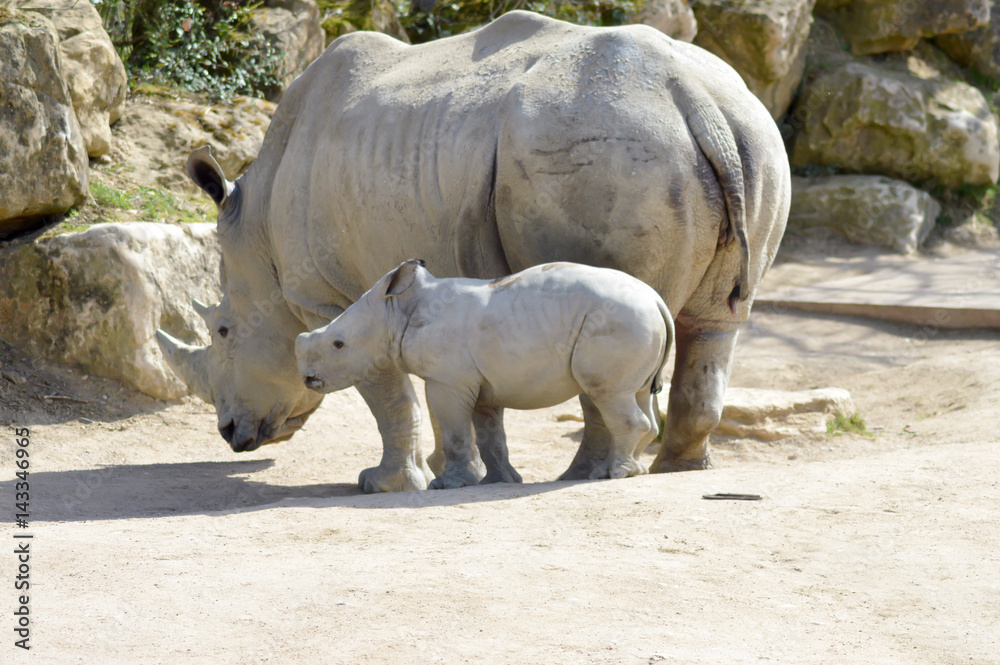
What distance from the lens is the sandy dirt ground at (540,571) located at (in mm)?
2945

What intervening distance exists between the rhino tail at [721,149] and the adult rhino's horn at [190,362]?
127 inches

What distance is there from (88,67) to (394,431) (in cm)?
437

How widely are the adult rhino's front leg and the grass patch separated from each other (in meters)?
3.00

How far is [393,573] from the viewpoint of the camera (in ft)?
11.4

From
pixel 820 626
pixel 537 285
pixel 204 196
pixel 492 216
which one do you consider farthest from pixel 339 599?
pixel 204 196

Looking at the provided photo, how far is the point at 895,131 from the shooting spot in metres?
Result: 14.5

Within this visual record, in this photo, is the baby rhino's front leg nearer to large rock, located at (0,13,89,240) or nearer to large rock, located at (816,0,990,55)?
large rock, located at (0,13,89,240)

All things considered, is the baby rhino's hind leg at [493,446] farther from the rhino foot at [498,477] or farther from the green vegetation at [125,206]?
the green vegetation at [125,206]

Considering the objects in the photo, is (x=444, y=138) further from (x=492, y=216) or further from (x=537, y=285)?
(x=537, y=285)

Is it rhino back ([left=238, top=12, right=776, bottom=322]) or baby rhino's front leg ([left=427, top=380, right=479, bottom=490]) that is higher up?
rhino back ([left=238, top=12, right=776, bottom=322])

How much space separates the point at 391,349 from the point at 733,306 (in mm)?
1576

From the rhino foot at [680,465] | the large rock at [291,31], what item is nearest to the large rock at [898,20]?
the large rock at [291,31]

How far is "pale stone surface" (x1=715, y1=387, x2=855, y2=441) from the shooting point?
7.37 metres

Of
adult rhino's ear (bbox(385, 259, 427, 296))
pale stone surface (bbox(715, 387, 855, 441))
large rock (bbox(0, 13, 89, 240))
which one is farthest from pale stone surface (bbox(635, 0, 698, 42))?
adult rhino's ear (bbox(385, 259, 427, 296))
